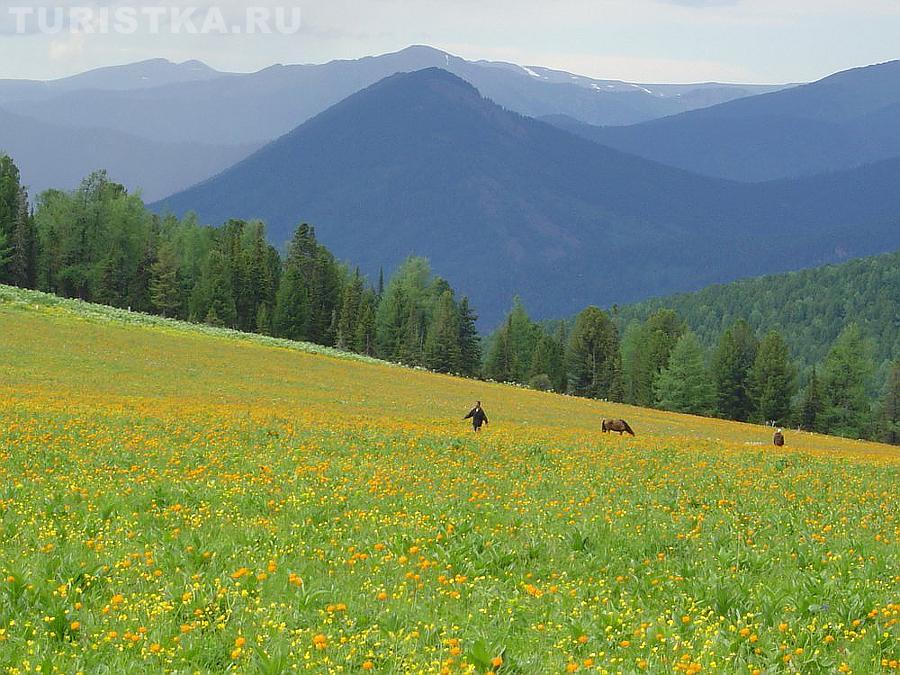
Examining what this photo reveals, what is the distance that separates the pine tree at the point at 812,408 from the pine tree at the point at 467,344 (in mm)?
44267

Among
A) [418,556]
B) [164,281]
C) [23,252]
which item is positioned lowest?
[418,556]

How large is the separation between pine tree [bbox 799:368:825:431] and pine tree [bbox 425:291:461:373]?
4578cm

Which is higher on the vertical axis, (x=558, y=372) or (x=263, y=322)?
(x=263, y=322)

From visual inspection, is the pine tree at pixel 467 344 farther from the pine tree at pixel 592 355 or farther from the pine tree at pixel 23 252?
the pine tree at pixel 23 252

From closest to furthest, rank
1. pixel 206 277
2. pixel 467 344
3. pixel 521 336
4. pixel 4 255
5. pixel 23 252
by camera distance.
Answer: pixel 4 255
pixel 23 252
pixel 206 277
pixel 467 344
pixel 521 336

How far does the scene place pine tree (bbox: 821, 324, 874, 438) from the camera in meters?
98.2

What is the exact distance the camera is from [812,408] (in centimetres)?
9906

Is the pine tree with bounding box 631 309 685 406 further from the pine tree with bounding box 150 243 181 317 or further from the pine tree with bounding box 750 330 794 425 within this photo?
the pine tree with bounding box 150 243 181 317

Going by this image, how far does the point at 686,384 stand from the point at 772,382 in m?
10.6

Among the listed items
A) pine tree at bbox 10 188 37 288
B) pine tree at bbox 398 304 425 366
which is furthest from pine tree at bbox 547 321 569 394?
pine tree at bbox 10 188 37 288

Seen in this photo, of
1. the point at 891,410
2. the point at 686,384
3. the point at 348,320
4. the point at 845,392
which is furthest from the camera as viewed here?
the point at 348,320

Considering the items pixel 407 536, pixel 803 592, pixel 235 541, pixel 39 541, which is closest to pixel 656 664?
pixel 803 592

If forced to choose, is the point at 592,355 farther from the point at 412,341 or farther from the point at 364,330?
the point at 364,330

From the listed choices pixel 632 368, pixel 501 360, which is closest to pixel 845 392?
pixel 632 368
